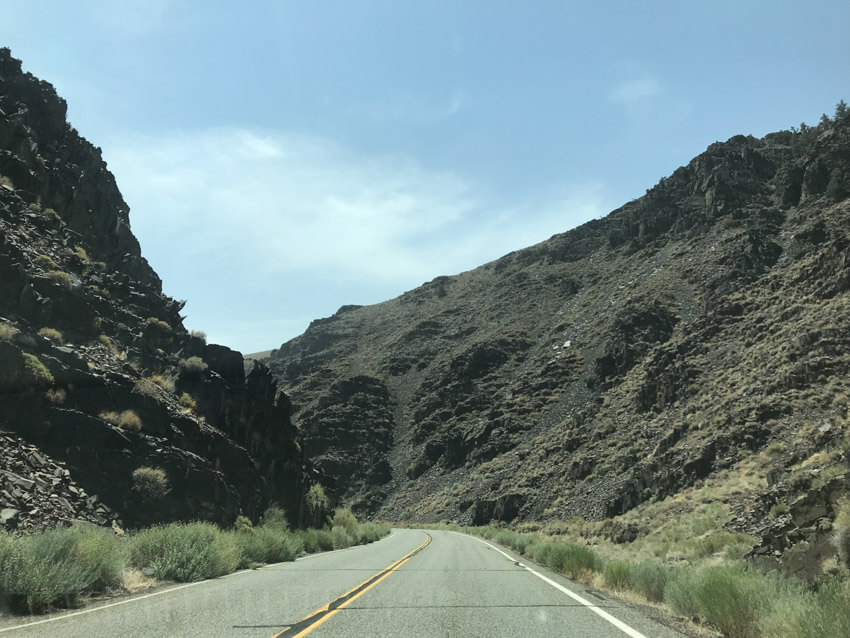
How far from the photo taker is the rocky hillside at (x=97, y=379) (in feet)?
59.8

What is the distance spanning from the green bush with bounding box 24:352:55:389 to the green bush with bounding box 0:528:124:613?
33.3 ft

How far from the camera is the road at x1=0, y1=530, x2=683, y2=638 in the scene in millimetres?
7449

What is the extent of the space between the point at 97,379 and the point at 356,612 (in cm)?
1693

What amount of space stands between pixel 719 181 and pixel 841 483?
9348cm

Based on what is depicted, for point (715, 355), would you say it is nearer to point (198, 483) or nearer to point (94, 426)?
point (198, 483)

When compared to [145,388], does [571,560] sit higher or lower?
lower

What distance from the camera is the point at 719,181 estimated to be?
95.9 metres

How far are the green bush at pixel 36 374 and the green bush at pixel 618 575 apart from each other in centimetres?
1837

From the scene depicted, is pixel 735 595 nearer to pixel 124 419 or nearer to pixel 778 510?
pixel 778 510

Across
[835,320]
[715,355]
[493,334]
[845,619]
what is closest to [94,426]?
[845,619]

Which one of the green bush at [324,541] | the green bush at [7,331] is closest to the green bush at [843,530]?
the green bush at [324,541]

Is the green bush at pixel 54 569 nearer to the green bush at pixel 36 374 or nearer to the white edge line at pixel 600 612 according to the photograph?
the white edge line at pixel 600 612

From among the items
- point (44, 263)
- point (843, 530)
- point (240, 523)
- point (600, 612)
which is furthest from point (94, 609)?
point (44, 263)

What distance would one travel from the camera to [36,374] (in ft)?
62.8
